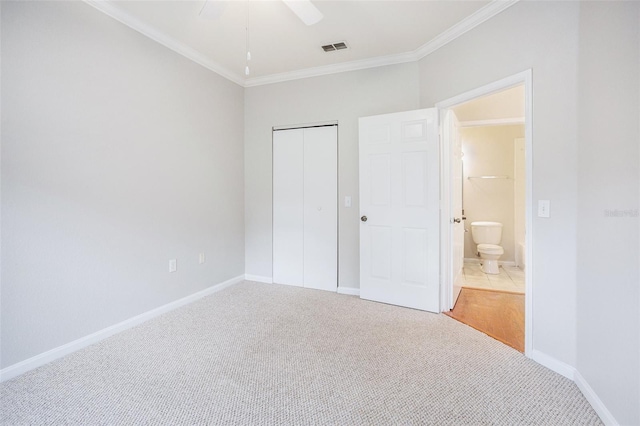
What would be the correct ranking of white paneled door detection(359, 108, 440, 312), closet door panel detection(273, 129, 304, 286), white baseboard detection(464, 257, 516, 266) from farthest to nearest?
white baseboard detection(464, 257, 516, 266) < closet door panel detection(273, 129, 304, 286) < white paneled door detection(359, 108, 440, 312)

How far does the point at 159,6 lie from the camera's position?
237 centimetres

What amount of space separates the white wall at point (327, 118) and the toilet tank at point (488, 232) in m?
2.61

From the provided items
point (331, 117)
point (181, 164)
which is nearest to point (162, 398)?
point (181, 164)

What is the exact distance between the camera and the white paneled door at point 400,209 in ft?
9.51

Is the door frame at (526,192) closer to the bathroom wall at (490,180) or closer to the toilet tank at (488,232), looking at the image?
the toilet tank at (488,232)

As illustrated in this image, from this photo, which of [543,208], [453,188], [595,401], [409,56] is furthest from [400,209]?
[595,401]

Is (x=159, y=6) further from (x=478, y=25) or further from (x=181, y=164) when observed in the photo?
(x=478, y=25)

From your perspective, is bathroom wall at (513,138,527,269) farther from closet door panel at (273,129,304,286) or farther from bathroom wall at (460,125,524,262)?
closet door panel at (273,129,304,286)

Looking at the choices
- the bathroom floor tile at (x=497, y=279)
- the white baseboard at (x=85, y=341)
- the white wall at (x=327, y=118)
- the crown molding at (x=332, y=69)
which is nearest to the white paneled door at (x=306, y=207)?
the white wall at (x=327, y=118)

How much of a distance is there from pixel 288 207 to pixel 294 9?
2321 millimetres

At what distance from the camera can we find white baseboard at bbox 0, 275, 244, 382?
190 cm

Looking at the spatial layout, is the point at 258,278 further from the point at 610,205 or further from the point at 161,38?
the point at 610,205

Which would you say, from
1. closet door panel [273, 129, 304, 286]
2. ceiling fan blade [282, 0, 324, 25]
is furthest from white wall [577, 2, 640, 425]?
closet door panel [273, 129, 304, 286]

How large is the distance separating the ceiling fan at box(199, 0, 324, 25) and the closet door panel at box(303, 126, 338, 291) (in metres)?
1.67
